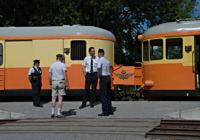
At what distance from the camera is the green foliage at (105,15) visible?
31953 millimetres

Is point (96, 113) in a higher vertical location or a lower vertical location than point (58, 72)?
lower

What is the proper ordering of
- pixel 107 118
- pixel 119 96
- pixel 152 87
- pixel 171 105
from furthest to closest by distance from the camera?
pixel 119 96
pixel 152 87
pixel 171 105
pixel 107 118

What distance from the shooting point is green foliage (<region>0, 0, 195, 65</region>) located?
32.0 m

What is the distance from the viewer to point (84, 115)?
1530 cm

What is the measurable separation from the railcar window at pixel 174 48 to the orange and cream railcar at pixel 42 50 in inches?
96.4

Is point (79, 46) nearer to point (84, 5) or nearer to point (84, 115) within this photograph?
point (84, 115)

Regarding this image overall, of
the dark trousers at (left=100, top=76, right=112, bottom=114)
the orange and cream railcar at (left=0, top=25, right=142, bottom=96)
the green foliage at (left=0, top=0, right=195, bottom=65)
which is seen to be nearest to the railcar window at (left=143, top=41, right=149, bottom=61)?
the orange and cream railcar at (left=0, top=25, right=142, bottom=96)

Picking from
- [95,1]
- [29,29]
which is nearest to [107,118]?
[29,29]

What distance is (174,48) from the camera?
63.2 ft

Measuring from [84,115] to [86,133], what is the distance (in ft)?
12.6

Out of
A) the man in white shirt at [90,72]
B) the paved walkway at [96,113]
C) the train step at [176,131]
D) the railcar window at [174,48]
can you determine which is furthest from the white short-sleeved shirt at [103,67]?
the railcar window at [174,48]

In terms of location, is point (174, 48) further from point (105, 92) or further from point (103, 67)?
point (105, 92)

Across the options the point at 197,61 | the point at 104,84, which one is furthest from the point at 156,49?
the point at 104,84

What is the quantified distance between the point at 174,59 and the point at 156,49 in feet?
3.28
